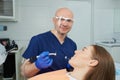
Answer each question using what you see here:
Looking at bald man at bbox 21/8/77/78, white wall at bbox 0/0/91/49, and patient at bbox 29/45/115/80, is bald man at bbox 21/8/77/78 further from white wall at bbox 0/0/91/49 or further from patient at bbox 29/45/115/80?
white wall at bbox 0/0/91/49

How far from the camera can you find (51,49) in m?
1.79

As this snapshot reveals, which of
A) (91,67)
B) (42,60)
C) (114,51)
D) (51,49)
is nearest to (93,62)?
(91,67)

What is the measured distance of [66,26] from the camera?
1.79 metres

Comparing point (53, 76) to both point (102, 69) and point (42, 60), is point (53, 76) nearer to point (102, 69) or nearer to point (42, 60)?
point (42, 60)

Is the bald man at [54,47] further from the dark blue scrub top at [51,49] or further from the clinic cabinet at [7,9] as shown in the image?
the clinic cabinet at [7,9]

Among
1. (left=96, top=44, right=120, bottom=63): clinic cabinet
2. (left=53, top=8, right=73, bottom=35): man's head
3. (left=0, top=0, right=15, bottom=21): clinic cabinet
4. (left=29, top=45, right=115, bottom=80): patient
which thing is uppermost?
(left=0, top=0, right=15, bottom=21): clinic cabinet

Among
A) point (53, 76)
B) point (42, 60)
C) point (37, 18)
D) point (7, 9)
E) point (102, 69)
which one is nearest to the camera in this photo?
point (102, 69)

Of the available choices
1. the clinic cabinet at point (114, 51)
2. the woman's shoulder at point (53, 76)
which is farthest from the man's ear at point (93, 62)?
the clinic cabinet at point (114, 51)

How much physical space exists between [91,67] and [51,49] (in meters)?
0.56

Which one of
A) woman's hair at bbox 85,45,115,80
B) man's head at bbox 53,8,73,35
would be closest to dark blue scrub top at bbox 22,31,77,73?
man's head at bbox 53,8,73,35

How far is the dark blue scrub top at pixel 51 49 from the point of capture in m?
1.72

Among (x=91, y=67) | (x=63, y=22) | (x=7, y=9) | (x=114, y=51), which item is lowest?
(x=114, y=51)

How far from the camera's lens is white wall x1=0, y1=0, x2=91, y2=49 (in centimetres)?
339

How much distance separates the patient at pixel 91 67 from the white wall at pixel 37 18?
75.7 inches
